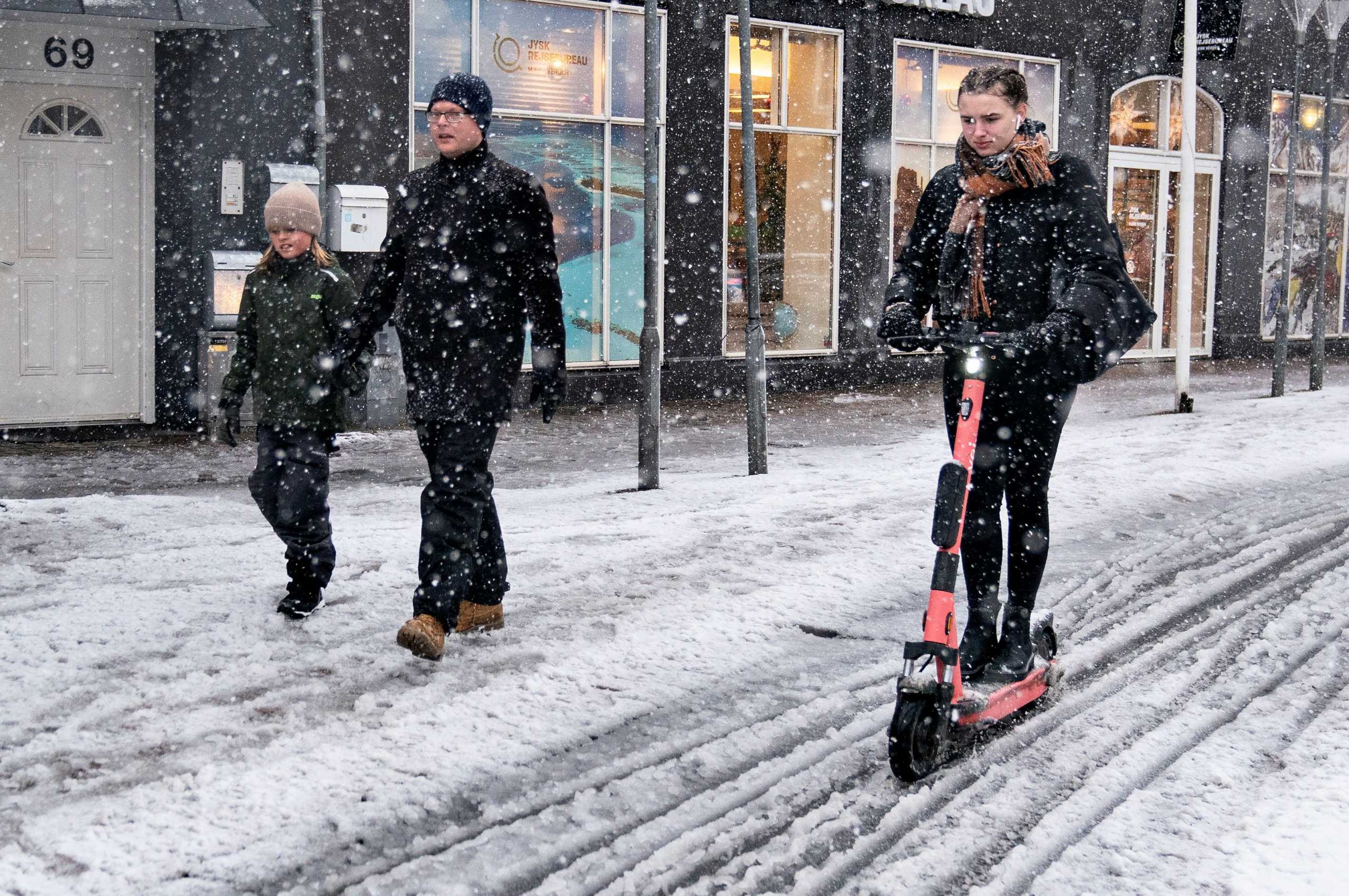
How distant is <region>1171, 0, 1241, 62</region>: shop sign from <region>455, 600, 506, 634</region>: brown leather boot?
12806 millimetres

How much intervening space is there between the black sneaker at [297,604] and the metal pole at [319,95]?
7.13 m

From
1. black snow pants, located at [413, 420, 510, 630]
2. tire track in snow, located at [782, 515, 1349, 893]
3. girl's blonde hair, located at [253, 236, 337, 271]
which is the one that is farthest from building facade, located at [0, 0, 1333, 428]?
tire track in snow, located at [782, 515, 1349, 893]

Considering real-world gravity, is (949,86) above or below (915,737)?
above

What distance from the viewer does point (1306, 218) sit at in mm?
22047

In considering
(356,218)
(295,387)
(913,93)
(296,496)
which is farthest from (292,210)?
(913,93)

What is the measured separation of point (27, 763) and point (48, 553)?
314 cm

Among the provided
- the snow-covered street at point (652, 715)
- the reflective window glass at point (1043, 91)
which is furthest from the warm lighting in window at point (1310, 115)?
the snow-covered street at point (652, 715)

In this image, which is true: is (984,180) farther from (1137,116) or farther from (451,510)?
(1137,116)

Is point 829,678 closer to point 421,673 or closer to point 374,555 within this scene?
point 421,673

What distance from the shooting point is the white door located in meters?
11.5

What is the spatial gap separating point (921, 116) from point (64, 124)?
9.76 m

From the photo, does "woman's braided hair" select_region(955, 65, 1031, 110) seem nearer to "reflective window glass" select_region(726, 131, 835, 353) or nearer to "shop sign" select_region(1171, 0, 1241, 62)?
"reflective window glass" select_region(726, 131, 835, 353)

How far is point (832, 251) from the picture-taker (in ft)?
54.5

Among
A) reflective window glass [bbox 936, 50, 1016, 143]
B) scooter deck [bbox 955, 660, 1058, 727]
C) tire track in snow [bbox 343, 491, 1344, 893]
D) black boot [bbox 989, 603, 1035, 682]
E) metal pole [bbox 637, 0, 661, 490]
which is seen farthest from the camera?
reflective window glass [bbox 936, 50, 1016, 143]
